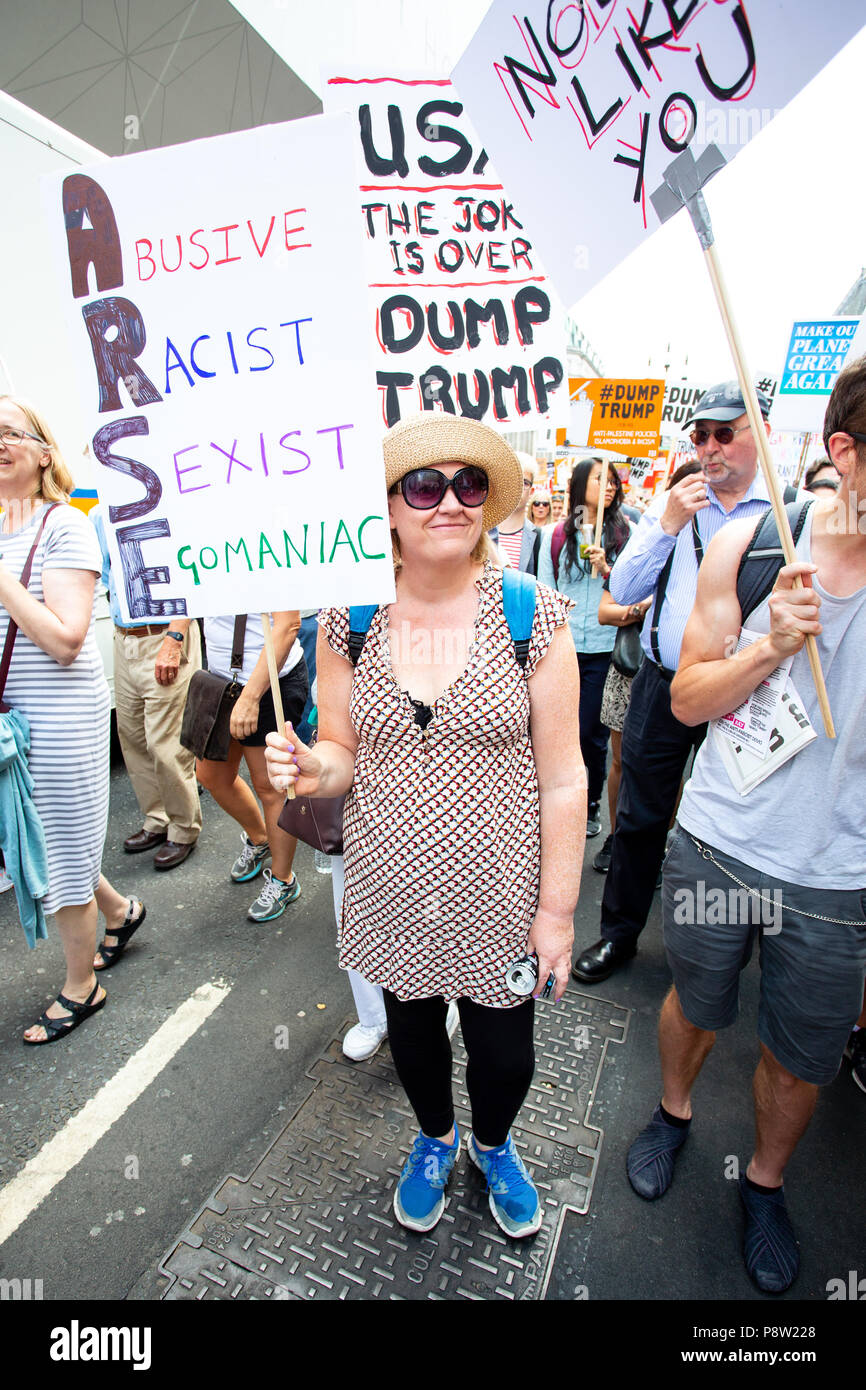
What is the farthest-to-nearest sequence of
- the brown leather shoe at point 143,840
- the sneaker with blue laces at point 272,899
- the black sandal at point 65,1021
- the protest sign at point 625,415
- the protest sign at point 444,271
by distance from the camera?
the protest sign at point 625,415, the brown leather shoe at point 143,840, the sneaker with blue laces at point 272,899, the black sandal at point 65,1021, the protest sign at point 444,271

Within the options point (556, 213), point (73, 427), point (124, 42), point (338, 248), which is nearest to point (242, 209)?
point (338, 248)

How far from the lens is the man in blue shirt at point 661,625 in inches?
98.0

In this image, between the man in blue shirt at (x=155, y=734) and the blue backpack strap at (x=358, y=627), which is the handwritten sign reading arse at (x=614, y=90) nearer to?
the blue backpack strap at (x=358, y=627)

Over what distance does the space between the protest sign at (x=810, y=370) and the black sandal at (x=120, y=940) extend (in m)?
4.74

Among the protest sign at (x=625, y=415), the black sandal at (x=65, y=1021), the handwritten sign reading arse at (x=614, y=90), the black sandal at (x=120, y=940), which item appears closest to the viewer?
the handwritten sign reading arse at (x=614, y=90)

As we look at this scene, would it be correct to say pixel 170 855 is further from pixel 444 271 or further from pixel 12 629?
pixel 444 271

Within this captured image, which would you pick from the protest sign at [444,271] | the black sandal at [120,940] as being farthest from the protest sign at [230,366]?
the black sandal at [120,940]

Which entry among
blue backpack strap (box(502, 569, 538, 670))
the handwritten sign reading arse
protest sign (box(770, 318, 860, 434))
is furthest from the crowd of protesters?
protest sign (box(770, 318, 860, 434))

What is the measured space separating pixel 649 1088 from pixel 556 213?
2.72 m

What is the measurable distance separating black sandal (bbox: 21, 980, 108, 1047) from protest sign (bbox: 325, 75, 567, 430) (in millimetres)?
2616

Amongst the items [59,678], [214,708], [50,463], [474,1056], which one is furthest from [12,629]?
[474,1056]

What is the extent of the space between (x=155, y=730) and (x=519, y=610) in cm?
304

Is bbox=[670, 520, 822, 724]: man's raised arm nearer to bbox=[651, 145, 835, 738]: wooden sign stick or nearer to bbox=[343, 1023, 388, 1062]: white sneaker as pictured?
bbox=[651, 145, 835, 738]: wooden sign stick
